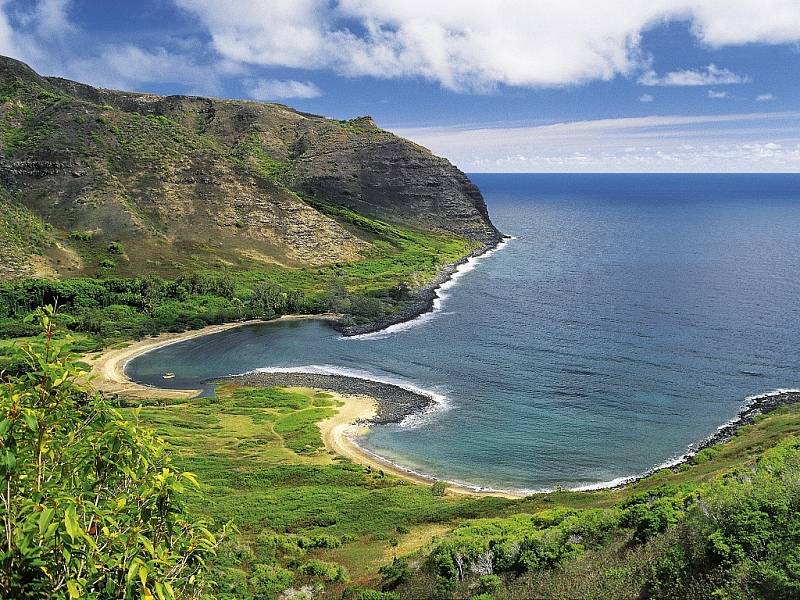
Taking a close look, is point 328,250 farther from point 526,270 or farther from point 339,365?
point 339,365

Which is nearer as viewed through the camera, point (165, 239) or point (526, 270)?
point (165, 239)

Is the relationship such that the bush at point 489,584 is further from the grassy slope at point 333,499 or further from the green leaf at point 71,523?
the green leaf at point 71,523

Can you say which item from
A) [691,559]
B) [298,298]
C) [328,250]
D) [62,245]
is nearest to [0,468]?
[691,559]

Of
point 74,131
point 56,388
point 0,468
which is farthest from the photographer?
point 74,131

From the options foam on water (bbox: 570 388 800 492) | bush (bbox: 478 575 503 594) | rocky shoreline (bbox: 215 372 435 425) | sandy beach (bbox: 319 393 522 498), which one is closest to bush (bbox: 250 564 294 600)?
bush (bbox: 478 575 503 594)

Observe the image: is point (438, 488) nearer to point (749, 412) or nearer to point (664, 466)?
point (664, 466)

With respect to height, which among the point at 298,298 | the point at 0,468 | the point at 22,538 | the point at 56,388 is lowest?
the point at 298,298
